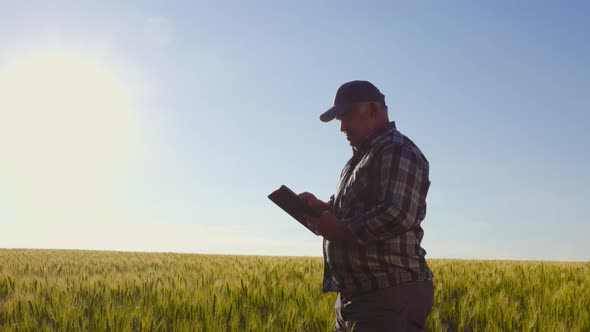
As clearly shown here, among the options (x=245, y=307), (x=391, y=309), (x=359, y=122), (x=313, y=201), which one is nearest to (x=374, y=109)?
(x=359, y=122)

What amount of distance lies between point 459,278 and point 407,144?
5.02 m

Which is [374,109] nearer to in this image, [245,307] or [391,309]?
[391,309]

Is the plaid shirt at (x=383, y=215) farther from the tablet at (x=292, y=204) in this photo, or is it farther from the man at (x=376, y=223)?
the tablet at (x=292, y=204)

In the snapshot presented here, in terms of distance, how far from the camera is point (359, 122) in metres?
3.12

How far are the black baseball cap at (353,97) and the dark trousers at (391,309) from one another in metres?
Result: 1.08

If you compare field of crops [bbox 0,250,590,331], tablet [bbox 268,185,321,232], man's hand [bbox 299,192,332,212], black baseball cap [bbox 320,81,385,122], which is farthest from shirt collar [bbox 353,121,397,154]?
field of crops [bbox 0,250,590,331]

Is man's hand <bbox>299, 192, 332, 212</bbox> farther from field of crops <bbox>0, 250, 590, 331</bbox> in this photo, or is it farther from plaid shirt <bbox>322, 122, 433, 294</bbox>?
field of crops <bbox>0, 250, 590, 331</bbox>

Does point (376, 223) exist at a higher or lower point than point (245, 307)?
higher

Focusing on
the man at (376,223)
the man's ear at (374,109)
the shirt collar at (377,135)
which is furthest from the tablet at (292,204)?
the man's ear at (374,109)

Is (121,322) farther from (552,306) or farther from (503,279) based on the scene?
(503,279)

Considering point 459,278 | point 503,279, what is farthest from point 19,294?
point 503,279

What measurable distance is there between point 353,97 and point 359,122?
0.15m

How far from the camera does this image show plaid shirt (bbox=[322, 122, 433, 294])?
271 centimetres

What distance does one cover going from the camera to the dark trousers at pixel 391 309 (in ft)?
9.45
